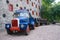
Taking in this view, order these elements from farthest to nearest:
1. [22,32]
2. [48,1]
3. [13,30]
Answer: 1. [48,1]
2. [22,32]
3. [13,30]

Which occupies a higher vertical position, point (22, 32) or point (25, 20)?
point (25, 20)

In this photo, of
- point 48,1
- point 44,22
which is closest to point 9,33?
point 44,22

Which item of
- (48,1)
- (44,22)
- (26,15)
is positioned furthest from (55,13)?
(26,15)

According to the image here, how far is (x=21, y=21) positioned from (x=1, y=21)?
5599mm

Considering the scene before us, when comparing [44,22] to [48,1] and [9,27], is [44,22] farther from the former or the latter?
[48,1]

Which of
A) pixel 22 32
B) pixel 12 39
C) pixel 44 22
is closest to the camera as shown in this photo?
pixel 12 39

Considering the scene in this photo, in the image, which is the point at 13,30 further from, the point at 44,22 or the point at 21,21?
the point at 44,22

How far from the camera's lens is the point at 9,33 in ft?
51.8

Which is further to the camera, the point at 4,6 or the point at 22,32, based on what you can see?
the point at 4,6

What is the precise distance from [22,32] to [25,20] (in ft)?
4.25

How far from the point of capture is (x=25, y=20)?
1578 cm

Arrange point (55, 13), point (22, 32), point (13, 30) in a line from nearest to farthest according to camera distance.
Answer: point (13, 30)
point (22, 32)
point (55, 13)

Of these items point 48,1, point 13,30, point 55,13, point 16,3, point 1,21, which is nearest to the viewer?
point 13,30

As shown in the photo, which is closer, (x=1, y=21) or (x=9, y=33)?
(x=9, y=33)
